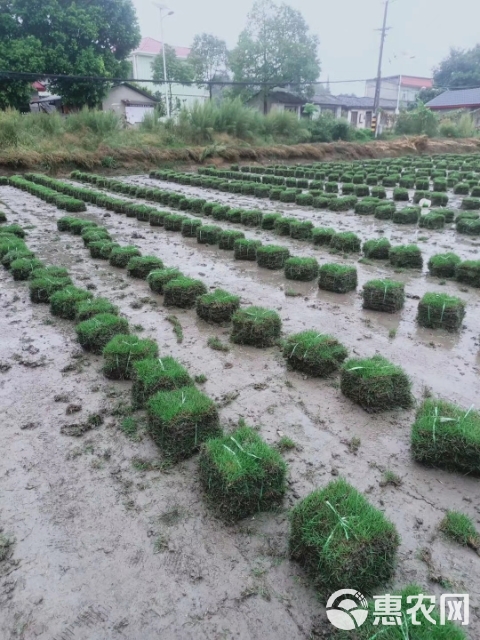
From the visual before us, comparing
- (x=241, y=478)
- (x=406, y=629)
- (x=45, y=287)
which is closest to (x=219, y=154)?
(x=45, y=287)

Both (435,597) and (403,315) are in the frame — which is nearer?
(435,597)

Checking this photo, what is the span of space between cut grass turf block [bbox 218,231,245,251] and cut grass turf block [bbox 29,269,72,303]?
3539 mm

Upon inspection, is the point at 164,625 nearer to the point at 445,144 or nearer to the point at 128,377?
the point at 128,377

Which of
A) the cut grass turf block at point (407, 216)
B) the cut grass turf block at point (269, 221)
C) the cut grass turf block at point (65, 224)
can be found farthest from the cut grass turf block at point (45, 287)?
the cut grass turf block at point (407, 216)

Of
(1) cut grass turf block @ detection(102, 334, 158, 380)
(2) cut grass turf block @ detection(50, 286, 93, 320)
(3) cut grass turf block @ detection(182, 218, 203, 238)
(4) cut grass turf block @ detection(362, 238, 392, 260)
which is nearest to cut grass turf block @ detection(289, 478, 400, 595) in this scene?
(1) cut grass turf block @ detection(102, 334, 158, 380)

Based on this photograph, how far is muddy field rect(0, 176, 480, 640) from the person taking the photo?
7.89ft

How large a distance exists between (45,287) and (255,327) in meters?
3.31

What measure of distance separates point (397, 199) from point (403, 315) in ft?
33.5

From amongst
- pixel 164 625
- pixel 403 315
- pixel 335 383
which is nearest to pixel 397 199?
pixel 403 315

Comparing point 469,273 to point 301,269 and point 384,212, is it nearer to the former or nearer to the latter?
point 301,269

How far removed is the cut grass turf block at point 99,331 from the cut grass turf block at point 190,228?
557 cm

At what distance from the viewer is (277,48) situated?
3728 cm

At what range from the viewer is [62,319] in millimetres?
6109

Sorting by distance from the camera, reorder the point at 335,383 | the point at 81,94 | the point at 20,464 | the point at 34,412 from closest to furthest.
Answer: the point at 20,464 < the point at 34,412 < the point at 335,383 < the point at 81,94
